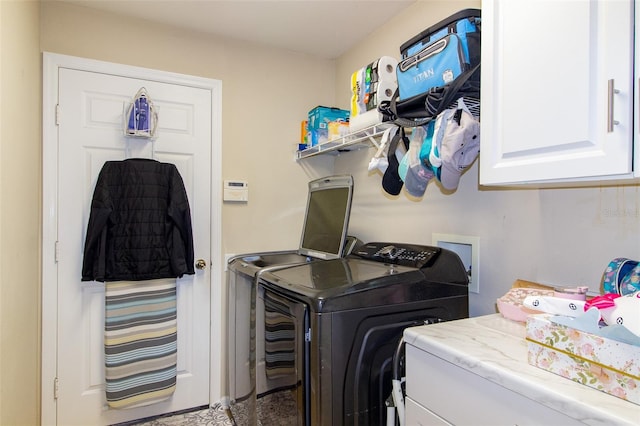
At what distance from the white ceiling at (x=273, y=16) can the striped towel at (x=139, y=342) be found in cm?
163

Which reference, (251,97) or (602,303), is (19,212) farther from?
(602,303)

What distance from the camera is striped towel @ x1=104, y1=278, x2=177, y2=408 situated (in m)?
2.12

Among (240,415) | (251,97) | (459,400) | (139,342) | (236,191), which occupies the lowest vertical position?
(240,415)

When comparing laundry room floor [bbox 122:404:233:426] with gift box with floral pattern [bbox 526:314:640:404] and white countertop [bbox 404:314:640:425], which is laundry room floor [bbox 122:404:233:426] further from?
gift box with floral pattern [bbox 526:314:640:404]

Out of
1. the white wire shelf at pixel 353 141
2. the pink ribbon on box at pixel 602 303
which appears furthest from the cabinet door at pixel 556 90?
the white wire shelf at pixel 353 141

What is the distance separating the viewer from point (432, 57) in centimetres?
133

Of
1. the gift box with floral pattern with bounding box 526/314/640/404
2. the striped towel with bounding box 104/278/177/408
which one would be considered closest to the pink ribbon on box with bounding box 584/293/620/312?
the gift box with floral pattern with bounding box 526/314/640/404

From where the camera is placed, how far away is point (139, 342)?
2.16m

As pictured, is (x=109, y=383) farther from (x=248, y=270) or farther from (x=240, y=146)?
(x=240, y=146)

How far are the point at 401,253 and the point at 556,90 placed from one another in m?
0.92

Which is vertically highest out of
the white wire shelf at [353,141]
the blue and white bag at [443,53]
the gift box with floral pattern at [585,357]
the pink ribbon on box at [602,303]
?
the blue and white bag at [443,53]

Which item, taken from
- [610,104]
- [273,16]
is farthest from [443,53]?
[273,16]

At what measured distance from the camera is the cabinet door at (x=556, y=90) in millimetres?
825

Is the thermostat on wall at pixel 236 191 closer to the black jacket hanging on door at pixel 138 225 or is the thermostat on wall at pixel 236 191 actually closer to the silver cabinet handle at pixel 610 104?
the black jacket hanging on door at pixel 138 225
